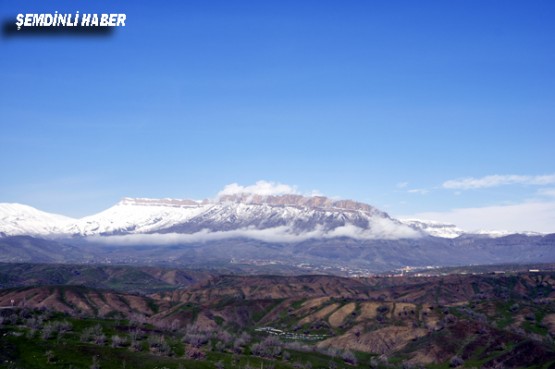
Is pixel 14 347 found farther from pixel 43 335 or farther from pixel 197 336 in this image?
pixel 197 336

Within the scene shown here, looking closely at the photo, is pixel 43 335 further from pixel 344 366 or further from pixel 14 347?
pixel 344 366

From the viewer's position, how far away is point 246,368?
158500 mm

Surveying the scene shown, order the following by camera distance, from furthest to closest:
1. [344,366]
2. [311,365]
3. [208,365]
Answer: [344,366] → [311,365] → [208,365]

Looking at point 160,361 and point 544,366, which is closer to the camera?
point 160,361

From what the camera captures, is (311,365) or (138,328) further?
(138,328)

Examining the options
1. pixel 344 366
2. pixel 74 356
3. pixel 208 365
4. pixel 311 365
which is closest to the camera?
pixel 74 356

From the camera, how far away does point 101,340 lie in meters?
168

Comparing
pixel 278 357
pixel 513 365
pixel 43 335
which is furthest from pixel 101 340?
pixel 513 365

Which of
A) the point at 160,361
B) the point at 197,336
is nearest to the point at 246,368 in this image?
the point at 160,361

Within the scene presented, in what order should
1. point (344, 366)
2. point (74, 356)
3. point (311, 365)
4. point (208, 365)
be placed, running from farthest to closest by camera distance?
1. point (344, 366)
2. point (311, 365)
3. point (208, 365)
4. point (74, 356)

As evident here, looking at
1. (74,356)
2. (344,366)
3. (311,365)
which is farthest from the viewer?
(344,366)

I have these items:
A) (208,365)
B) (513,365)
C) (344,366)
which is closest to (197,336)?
(208,365)

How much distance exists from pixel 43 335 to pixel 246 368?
56456 millimetres

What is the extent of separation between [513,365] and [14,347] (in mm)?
152299
